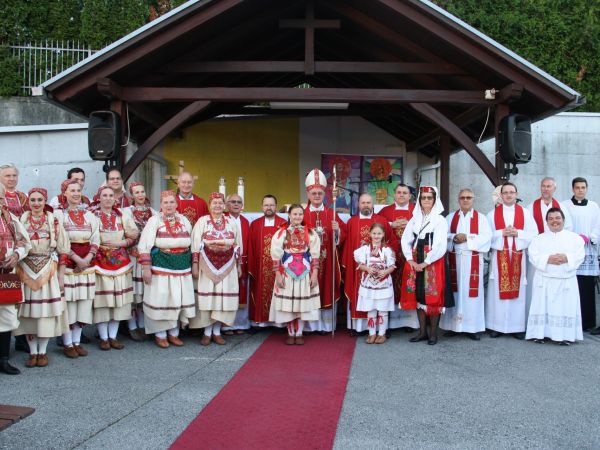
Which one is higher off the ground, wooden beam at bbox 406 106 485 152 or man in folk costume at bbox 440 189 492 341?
wooden beam at bbox 406 106 485 152

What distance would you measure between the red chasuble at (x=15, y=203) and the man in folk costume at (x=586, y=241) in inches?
257

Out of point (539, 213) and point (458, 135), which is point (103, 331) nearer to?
point (458, 135)

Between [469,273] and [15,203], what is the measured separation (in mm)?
5122

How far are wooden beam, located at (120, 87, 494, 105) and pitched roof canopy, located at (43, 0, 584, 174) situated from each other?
13 millimetres

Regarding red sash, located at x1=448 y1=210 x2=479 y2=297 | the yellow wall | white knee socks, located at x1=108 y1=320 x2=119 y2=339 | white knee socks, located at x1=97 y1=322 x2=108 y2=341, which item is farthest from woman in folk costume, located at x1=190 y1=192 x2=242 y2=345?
the yellow wall

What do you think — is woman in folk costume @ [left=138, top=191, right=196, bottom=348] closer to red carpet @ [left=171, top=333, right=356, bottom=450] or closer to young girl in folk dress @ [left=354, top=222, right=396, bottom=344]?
red carpet @ [left=171, top=333, right=356, bottom=450]

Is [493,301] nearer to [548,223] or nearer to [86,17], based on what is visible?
[548,223]

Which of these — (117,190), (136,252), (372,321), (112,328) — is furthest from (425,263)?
(117,190)

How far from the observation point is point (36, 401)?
4953mm

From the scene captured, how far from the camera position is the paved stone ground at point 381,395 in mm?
4230

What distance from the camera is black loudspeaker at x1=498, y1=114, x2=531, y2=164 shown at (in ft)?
26.0

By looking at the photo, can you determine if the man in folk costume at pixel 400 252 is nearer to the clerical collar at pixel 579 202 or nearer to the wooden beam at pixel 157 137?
the clerical collar at pixel 579 202

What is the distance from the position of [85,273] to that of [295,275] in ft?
7.45

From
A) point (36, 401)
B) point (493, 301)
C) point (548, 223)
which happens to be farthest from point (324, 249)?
point (36, 401)
